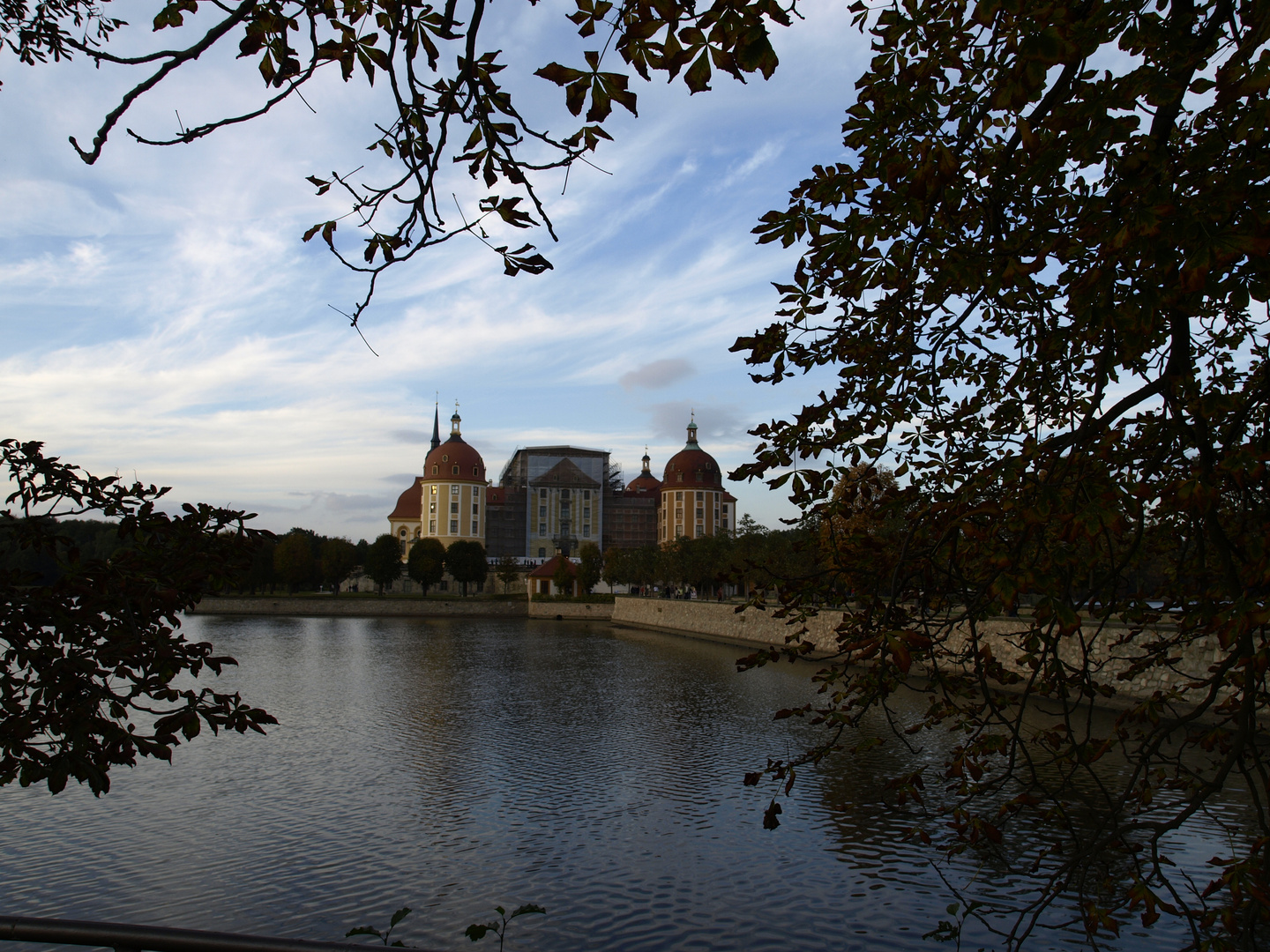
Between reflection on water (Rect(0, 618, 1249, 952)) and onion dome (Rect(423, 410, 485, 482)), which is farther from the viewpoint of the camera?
onion dome (Rect(423, 410, 485, 482))

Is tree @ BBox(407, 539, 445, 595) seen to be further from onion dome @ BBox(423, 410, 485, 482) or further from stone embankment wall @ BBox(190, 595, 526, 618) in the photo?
onion dome @ BBox(423, 410, 485, 482)

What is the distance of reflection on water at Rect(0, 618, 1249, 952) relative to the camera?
24.2ft

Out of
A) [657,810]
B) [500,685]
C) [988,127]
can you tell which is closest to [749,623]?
[500,685]

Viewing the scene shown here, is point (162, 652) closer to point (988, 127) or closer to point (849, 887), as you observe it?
point (988, 127)

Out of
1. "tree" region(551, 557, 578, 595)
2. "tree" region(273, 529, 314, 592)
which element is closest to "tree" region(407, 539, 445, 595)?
"tree" region(273, 529, 314, 592)

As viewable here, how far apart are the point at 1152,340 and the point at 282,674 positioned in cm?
2388

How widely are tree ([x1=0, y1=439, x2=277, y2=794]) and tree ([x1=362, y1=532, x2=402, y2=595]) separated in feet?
211

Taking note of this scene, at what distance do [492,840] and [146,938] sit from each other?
25.8 feet

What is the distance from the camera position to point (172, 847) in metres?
9.03

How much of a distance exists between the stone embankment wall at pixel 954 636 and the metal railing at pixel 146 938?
2701 millimetres

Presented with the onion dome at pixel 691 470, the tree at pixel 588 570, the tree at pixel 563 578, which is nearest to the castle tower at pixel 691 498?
the onion dome at pixel 691 470

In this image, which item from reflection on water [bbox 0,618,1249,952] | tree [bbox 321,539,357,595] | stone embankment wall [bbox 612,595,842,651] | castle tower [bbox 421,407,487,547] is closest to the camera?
reflection on water [bbox 0,618,1249,952]

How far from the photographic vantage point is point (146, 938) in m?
1.95

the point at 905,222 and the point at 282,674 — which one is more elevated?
the point at 905,222
